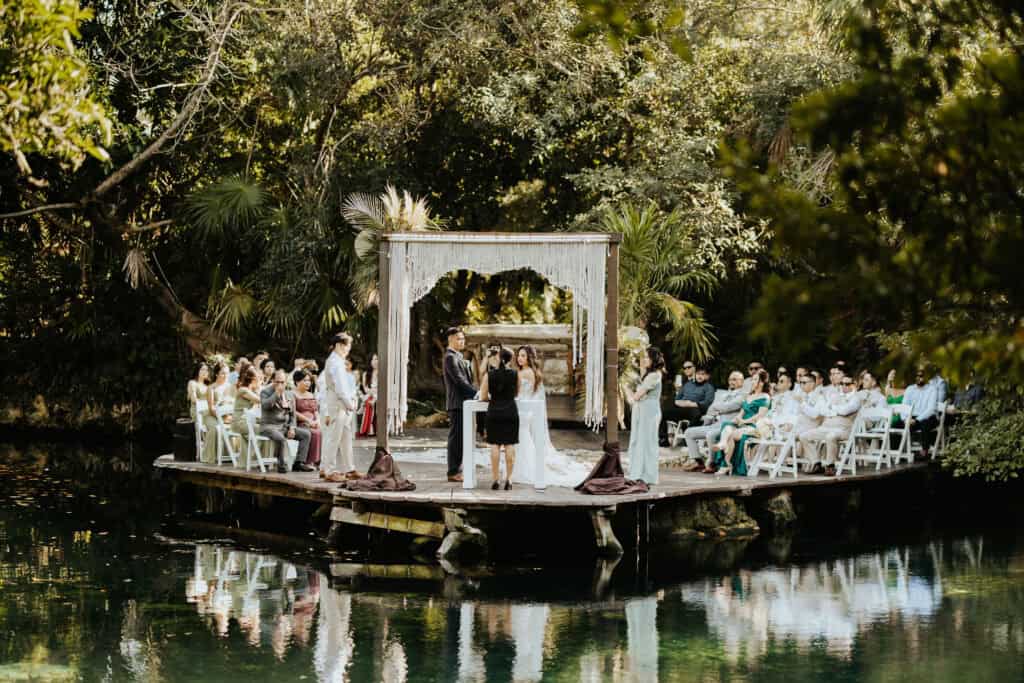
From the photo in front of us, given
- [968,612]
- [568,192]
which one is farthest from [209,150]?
[968,612]

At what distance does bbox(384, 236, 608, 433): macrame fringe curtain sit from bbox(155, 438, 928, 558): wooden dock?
0.88 metres

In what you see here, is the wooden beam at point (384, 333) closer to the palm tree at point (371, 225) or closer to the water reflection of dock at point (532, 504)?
the water reflection of dock at point (532, 504)

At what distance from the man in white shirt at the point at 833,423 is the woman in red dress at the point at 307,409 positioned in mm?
5790

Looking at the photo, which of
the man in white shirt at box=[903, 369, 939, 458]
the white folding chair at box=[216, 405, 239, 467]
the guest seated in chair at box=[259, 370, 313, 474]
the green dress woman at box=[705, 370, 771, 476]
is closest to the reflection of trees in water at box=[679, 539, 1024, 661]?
the green dress woman at box=[705, 370, 771, 476]

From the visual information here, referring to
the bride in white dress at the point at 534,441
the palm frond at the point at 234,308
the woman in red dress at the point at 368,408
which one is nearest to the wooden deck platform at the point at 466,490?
the bride in white dress at the point at 534,441

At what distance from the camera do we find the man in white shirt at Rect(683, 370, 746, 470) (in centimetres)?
1581

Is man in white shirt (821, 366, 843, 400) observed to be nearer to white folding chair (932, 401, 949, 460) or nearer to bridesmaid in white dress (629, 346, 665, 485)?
white folding chair (932, 401, 949, 460)

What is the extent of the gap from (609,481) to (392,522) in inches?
88.2

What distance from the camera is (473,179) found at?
80.4 feet

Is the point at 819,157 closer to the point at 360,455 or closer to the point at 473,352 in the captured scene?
the point at 473,352

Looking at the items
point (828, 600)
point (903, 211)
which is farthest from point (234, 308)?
point (903, 211)

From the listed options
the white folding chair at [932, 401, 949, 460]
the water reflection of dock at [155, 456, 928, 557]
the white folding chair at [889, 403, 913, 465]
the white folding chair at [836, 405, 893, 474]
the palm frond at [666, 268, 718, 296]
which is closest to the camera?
the water reflection of dock at [155, 456, 928, 557]

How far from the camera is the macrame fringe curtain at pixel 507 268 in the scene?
12703mm

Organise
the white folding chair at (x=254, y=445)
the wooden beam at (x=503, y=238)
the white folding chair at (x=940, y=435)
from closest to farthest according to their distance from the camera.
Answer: the wooden beam at (x=503, y=238), the white folding chair at (x=254, y=445), the white folding chair at (x=940, y=435)
